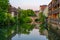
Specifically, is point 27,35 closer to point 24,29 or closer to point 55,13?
point 24,29

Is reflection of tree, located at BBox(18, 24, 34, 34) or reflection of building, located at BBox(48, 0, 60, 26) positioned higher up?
reflection of building, located at BBox(48, 0, 60, 26)

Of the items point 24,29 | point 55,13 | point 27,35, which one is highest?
point 55,13

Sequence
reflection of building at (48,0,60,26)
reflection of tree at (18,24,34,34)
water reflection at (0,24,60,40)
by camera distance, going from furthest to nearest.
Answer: reflection of building at (48,0,60,26)
reflection of tree at (18,24,34,34)
water reflection at (0,24,60,40)

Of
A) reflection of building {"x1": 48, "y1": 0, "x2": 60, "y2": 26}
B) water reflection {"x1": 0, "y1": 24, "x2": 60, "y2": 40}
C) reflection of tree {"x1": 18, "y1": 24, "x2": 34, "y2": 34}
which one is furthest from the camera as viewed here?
reflection of building {"x1": 48, "y1": 0, "x2": 60, "y2": 26}

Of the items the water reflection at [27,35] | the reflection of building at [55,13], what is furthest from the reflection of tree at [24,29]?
the reflection of building at [55,13]

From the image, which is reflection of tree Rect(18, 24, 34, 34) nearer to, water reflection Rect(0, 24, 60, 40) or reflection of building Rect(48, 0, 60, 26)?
water reflection Rect(0, 24, 60, 40)

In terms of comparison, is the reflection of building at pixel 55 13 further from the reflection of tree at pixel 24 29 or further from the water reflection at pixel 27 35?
the water reflection at pixel 27 35

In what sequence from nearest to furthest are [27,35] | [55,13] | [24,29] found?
[27,35]
[24,29]
[55,13]

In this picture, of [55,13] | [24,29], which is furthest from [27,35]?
[55,13]

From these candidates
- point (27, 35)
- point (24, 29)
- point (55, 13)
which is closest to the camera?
point (27, 35)

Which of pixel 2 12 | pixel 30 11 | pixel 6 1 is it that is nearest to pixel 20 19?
pixel 6 1

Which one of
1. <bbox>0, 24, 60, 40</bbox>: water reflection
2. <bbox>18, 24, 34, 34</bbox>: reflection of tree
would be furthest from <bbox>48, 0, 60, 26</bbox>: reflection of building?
<bbox>0, 24, 60, 40</bbox>: water reflection

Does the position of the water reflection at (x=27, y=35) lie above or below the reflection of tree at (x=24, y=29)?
above

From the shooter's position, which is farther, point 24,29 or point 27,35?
point 24,29
